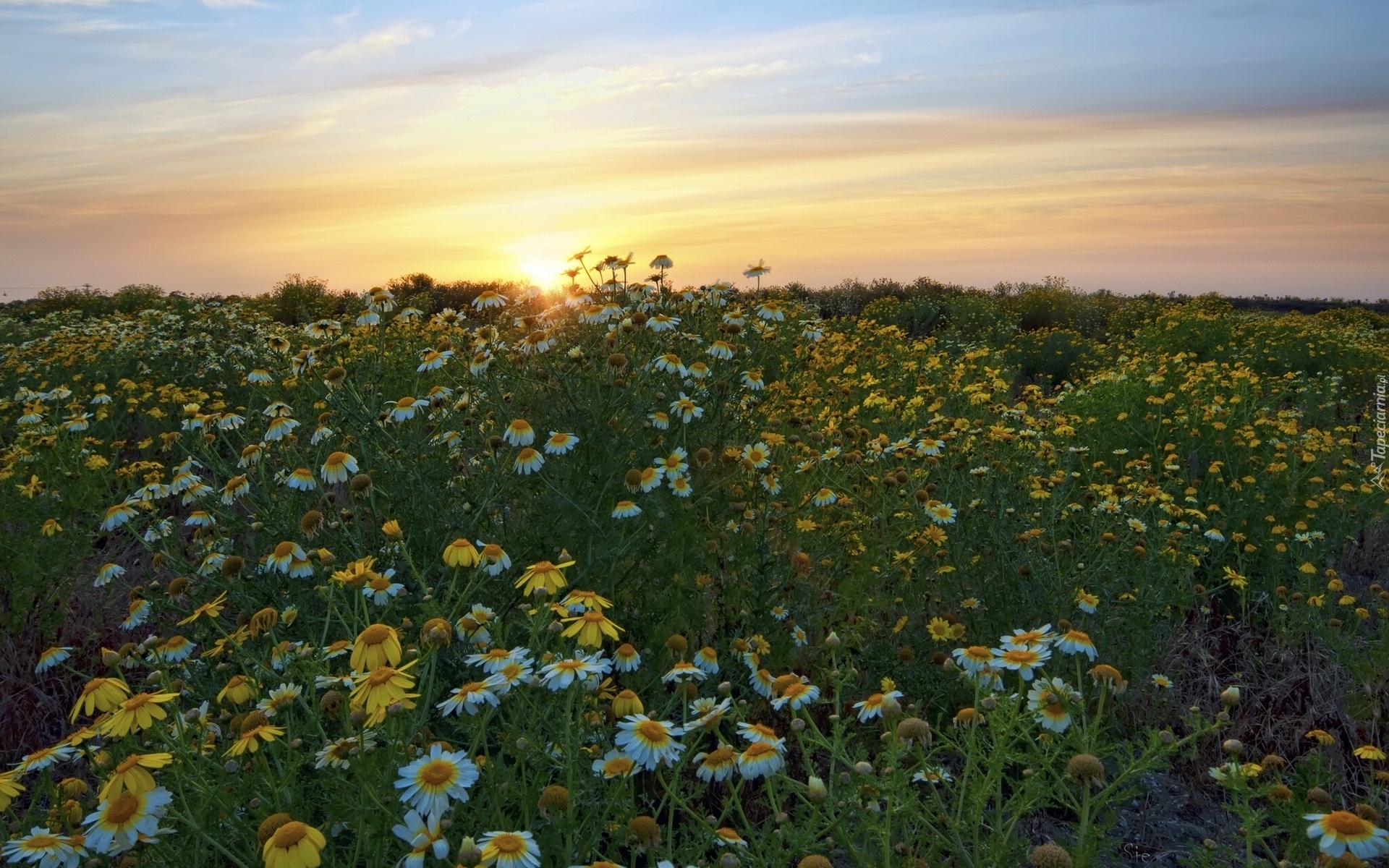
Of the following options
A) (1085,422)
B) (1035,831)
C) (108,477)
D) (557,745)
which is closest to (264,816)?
(557,745)

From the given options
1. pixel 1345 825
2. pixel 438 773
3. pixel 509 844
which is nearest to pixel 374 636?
pixel 438 773

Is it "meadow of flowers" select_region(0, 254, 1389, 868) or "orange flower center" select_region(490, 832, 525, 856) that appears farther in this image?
"meadow of flowers" select_region(0, 254, 1389, 868)

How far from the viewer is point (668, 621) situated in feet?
10.7

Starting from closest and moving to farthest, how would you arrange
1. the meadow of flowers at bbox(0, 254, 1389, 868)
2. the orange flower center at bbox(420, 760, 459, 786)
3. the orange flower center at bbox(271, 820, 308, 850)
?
1. the orange flower center at bbox(271, 820, 308, 850)
2. the orange flower center at bbox(420, 760, 459, 786)
3. the meadow of flowers at bbox(0, 254, 1389, 868)

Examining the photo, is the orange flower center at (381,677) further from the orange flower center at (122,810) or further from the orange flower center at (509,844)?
the orange flower center at (122,810)

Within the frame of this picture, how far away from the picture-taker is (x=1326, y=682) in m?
4.16

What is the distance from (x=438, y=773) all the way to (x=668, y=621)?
62.2 inches

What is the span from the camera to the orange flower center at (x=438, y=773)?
5.68ft

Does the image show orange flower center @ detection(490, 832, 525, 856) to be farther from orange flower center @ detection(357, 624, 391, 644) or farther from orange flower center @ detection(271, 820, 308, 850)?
orange flower center @ detection(357, 624, 391, 644)

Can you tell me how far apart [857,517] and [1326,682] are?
2.24m

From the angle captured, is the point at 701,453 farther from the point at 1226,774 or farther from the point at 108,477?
the point at 108,477

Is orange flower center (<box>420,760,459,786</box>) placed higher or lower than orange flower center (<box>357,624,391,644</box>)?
lower

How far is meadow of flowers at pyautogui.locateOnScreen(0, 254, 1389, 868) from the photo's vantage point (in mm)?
1970

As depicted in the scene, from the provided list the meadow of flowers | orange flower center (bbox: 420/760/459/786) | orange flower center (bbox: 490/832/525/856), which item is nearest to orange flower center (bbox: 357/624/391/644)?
the meadow of flowers
